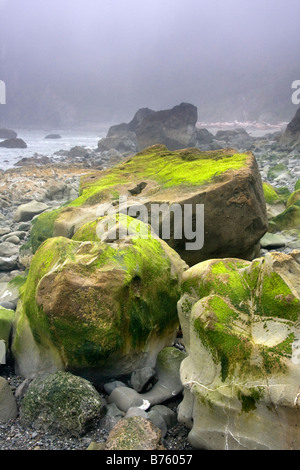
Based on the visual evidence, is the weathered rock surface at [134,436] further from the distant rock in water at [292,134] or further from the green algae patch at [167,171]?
the distant rock in water at [292,134]

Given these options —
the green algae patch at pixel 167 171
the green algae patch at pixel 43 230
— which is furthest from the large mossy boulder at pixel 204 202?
the green algae patch at pixel 43 230

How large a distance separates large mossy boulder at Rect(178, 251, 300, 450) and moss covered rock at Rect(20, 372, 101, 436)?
0.79 meters

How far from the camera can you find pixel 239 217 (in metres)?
6.01

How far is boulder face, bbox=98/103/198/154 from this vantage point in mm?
39062

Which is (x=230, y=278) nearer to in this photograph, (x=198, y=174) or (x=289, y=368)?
(x=289, y=368)

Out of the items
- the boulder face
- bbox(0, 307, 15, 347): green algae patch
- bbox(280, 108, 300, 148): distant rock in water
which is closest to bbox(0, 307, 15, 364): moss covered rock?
bbox(0, 307, 15, 347): green algae patch

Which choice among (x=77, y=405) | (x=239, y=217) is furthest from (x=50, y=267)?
(x=239, y=217)

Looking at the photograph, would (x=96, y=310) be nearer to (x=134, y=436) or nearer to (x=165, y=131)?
(x=134, y=436)

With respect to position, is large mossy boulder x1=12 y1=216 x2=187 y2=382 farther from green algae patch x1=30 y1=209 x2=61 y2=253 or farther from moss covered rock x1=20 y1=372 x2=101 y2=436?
green algae patch x1=30 y1=209 x2=61 y2=253

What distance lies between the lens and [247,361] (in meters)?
2.91

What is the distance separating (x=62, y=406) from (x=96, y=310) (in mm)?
856

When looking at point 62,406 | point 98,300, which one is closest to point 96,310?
point 98,300

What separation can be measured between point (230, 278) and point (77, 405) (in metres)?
1.70

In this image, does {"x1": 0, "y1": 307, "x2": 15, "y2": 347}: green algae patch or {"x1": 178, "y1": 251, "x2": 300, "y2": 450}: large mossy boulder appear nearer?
{"x1": 178, "y1": 251, "x2": 300, "y2": 450}: large mossy boulder
